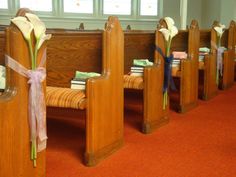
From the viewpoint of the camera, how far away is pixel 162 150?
3041mm

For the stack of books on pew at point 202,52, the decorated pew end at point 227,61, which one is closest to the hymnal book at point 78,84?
the stack of books on pew at point 202,52

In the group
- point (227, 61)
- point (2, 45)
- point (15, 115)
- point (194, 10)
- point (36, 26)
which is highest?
point (194, 10)

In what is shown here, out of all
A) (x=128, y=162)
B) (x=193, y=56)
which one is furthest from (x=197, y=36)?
(x=128, y=162)

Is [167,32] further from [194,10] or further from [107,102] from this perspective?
[194,10]

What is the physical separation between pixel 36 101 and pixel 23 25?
16.2 inches

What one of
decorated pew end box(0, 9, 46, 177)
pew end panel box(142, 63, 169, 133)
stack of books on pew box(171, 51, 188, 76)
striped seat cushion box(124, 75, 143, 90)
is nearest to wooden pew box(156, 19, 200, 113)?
stack of books on pew box(171, 51, 188, 76)

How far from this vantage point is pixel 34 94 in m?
2.19

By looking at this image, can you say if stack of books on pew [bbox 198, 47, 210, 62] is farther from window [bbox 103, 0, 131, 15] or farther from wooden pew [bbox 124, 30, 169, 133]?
window [bbox 103, 0, 131, 15]

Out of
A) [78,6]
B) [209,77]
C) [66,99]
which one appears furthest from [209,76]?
[78,6]

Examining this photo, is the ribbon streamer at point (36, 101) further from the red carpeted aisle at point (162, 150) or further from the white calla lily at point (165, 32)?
the white calla lily at point (165, 32)

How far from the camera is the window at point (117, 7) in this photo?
9700 mm

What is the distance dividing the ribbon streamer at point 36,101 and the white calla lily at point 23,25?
157 mm

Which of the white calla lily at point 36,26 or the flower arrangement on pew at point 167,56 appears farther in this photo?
the flower arrangement on pew at point 167,56

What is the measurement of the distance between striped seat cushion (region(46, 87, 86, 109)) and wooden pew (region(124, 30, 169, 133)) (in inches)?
33.4
